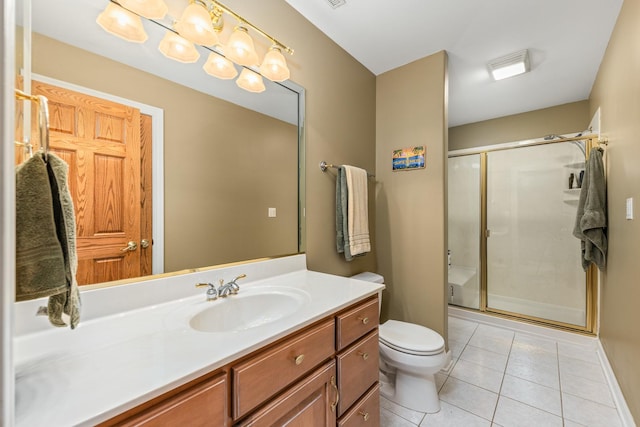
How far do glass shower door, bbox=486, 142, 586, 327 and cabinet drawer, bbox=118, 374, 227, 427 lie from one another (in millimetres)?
3258

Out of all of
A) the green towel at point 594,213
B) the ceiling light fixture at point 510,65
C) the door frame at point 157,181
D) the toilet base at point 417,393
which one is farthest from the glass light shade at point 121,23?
the green towel at point 594,213

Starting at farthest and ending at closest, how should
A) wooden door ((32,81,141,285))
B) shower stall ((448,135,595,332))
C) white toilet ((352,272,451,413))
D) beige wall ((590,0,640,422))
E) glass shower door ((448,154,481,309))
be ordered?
1. glass shower door ((448,154,481,309))
2. shower stall ((448,135,595,332))
3. white toilet ((352,272,451,413))
4. beige wall ((590,0,640,422))
5. wooden door ((32,81,141,285))

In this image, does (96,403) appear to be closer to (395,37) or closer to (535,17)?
(395,37)

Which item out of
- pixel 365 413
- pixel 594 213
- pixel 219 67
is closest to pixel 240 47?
pixel 219 67

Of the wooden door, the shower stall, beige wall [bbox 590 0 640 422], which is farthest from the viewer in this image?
the shower stall

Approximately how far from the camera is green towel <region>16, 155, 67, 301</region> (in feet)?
1.50

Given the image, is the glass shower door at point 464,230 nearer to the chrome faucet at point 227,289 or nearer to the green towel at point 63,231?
the chrome faucet at point 227,289

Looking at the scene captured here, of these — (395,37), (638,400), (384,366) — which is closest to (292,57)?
(395,37)

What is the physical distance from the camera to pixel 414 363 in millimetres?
1510

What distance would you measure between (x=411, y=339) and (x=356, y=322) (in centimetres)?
71

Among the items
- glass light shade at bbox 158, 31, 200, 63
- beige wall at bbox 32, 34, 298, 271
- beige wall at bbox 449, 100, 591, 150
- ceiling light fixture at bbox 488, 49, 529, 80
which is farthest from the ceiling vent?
beige wall at bbox 449, 100, 591, 150

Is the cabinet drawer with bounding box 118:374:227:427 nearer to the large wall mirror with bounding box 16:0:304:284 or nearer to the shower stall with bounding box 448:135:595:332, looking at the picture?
the large wall mirror with bounding box 16:0:304:284

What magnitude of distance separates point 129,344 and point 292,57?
159 cm

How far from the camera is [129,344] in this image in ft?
2.29
